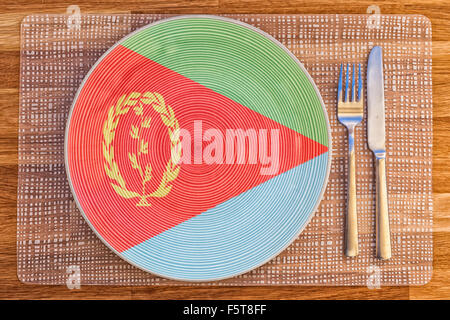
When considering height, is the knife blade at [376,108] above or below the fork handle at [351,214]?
above

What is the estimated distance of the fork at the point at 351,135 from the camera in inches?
23.7

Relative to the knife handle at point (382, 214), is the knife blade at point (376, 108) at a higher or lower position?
higher

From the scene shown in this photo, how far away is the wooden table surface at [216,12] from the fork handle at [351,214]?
7 centimetres

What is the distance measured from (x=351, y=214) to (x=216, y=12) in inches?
15.7

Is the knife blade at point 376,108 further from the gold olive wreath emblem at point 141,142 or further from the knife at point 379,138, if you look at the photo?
the gold olive wreath emblem at point 141,142

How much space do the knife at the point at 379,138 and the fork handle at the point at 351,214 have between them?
0.11ft

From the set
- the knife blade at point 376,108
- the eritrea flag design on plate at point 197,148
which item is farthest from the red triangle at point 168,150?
the knife blade at point 376,108

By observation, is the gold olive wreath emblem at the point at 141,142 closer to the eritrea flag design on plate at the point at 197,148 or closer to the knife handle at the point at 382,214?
the eritrea flag design on plate at the point at 197,148

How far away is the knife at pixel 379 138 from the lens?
23.7 inches

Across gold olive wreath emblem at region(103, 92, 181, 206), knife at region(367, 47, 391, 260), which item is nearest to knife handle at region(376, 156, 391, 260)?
knife at region(367, 47, 391, 260)

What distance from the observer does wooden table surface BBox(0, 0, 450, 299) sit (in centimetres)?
62

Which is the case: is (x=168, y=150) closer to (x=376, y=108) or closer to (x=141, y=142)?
(x=141, y=142)

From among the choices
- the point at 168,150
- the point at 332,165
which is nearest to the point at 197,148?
the point at 168,150

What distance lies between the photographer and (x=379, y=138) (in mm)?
606
